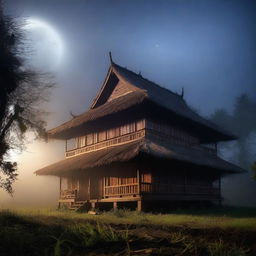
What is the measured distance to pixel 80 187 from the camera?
2498cm

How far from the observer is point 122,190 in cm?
1998

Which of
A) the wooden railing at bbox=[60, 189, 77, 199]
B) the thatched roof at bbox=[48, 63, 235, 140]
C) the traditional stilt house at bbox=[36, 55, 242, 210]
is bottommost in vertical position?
the wooden railing at bbox=[60, 189, 77, 199]

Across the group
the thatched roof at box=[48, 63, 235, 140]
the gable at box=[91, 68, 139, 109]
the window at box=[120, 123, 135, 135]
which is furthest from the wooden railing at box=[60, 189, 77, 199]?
the gable at box=[91, 68, 139, 109]

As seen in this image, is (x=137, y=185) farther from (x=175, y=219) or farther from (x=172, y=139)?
(x=172, y=139)

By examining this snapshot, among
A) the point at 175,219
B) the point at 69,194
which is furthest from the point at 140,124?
the point at 175,219

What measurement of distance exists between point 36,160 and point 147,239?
188 ft

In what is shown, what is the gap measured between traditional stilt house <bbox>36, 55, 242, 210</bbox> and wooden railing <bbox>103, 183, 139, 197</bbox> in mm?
62

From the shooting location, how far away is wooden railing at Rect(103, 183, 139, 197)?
62.7 ft

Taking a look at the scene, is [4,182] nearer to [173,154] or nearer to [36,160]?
[173,154]

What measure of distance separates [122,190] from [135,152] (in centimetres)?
398

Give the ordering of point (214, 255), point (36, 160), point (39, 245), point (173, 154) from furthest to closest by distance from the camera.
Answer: point (36, 160), point (173, 154), point (39, 245), point (214, 255)

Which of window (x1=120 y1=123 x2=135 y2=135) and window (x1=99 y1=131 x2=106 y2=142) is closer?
window (x1=120 y1=123 x2=135 y2=135)

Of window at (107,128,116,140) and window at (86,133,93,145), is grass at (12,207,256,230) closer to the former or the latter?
window at (107,128,116,140)

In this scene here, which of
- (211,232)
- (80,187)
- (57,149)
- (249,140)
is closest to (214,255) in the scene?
(211,232)
